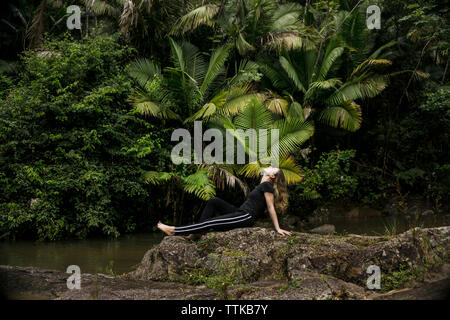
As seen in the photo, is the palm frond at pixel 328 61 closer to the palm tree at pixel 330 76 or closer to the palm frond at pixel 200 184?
the palm tree at pixel 330 76

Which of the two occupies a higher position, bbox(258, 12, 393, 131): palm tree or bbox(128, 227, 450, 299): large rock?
bbox(258, 12, 393, 131): palm tree

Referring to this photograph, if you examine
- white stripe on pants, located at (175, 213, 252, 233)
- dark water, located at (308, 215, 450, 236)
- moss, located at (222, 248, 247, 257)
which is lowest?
dark water, located at (308, 215, 450, 236)

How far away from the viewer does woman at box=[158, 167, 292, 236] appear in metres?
5.46

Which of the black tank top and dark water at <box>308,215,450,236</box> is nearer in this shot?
the black tank top

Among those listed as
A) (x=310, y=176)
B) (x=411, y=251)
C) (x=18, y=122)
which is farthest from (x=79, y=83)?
(x=411, y=251)

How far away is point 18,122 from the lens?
974cm

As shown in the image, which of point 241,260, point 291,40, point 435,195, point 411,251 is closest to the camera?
point 411,251

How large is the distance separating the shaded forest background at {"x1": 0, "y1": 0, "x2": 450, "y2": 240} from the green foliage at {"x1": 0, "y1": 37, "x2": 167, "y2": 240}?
0.04 meters

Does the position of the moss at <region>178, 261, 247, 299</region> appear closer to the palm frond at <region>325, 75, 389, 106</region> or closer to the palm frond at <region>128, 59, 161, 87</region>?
the palm frond at <region>128, 59, 161, 87</region>

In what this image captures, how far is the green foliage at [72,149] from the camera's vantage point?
9.35 meters

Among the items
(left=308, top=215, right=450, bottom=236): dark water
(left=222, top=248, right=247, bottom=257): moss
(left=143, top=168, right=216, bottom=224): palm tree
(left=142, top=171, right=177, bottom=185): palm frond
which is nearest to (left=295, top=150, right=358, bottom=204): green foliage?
(left=308, top=215, right=450, bottom=236): dark water

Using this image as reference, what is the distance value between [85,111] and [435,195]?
494 inches

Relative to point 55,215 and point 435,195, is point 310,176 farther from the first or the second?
point 55,215

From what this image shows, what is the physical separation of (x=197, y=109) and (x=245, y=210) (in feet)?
22.0
